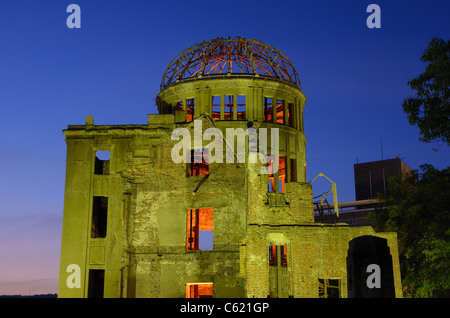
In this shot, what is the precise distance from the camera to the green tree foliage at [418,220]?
2542 cm

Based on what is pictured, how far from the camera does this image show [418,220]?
91.2ft

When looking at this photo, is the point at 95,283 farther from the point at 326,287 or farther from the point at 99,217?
the point at 326,287

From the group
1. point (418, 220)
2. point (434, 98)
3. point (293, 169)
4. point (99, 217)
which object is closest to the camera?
point (434, 98)

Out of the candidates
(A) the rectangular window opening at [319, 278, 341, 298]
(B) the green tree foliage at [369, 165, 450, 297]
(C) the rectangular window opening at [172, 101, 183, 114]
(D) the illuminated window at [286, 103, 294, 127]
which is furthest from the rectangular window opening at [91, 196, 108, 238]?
(B) the green tree foliage at [369, 165, 450, 297]

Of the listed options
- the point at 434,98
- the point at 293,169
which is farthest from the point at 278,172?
the point at 434,98

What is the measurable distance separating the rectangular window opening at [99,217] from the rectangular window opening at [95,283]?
1924 millimetres

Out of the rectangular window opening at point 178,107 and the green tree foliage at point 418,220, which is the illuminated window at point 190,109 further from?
the green tree foliage at point 418,220

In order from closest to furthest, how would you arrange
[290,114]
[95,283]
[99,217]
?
1. [95,283]
2. [99,217]
3. [290,114]

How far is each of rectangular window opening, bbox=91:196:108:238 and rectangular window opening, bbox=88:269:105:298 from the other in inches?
75.7

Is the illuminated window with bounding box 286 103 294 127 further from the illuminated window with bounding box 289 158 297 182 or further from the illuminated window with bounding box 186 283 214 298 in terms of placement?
the illuminated window with bounding box 186 283 214 298

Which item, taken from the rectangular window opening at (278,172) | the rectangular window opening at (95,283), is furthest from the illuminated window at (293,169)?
the rectangular window opening at (95,283)

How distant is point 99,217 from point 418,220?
17183mm

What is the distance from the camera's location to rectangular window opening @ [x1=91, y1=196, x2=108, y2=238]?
2670 centimetres
